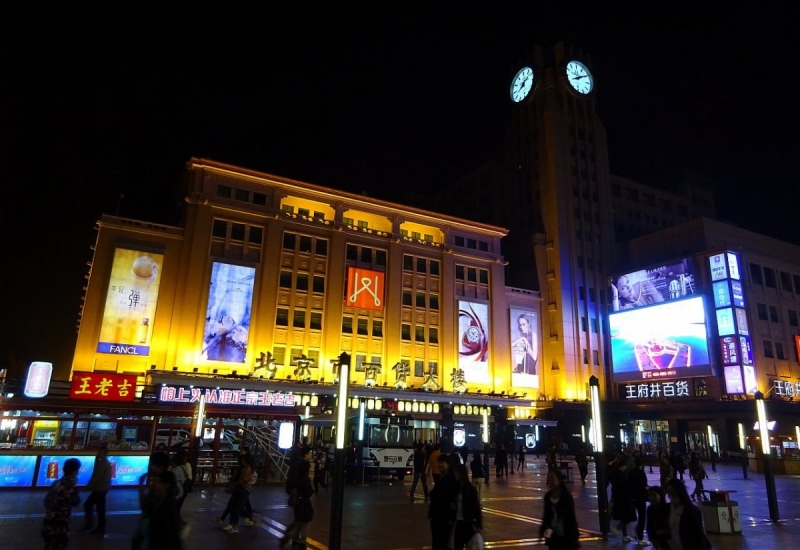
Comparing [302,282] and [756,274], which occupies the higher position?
[756,274]

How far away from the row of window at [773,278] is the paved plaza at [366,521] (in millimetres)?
40311

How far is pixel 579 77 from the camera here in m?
67.7

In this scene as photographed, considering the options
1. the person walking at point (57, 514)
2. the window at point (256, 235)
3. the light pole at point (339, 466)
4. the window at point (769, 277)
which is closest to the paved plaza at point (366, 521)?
the light pole at point (339, 466)

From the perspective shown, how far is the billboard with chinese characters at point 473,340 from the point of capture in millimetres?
51656

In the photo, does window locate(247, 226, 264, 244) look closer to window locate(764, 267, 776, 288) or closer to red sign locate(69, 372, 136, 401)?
red sign locate(69, 372, 136, 401)

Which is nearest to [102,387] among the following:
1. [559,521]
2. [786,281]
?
[559,521]

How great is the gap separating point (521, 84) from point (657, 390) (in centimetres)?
4099

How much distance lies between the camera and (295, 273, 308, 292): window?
156 ft

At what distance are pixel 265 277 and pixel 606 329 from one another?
37.6m

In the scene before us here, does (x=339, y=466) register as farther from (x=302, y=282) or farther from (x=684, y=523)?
(x=302, y=282)

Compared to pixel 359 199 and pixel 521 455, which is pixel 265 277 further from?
pixel 521 455

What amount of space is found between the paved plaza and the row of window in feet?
132

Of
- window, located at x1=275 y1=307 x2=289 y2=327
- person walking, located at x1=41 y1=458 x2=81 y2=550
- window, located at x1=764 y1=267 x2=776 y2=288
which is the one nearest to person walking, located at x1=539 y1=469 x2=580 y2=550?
person walking, located at x1=41 y1=458 x2=81 y2=550

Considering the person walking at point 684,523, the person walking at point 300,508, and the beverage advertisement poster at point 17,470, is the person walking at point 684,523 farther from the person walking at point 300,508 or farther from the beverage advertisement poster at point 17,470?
the beverage advertisement poster at point 17,470
